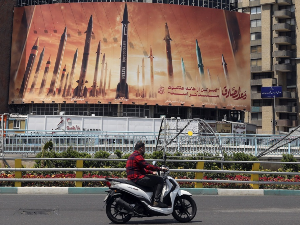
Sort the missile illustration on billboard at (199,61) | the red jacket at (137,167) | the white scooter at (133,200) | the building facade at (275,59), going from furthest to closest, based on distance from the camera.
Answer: the building facade at (275,59) < the missile illustration on billboard at (199,61) < the red jacket at (137,167) < the white scooter at (133,200)

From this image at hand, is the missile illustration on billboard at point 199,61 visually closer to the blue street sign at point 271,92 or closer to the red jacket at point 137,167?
the blue street sign at point 271,92

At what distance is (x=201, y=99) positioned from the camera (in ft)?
202

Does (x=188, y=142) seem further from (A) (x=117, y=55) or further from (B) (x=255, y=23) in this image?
(B) (x=255, y=23)

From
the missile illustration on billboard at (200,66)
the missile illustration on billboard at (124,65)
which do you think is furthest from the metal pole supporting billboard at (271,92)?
the missile illustration on billboard at (124,65)

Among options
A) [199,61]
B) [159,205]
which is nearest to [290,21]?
[199,61]

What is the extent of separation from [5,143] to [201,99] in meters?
37.9

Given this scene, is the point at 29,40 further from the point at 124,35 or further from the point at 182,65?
the point at 182,65

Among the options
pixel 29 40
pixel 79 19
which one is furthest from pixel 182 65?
pixel 29 40

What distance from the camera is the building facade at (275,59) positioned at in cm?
7625

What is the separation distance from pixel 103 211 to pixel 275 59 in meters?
68.9

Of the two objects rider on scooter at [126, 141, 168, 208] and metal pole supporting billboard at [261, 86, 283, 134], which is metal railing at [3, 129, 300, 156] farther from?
metal pole supporting billboard at [261, 86, 283, 134]

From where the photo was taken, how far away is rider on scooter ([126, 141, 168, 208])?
10122 millimetres

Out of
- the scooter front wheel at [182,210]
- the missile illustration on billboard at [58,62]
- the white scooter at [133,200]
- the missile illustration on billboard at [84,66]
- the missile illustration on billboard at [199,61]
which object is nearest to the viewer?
the white scooter at [133,200]

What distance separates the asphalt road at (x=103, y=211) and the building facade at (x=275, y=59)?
2483 inches
